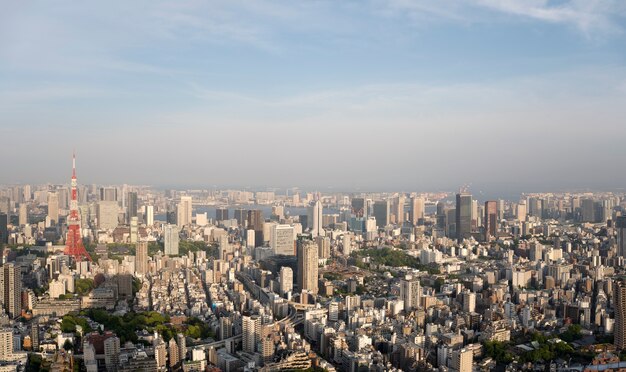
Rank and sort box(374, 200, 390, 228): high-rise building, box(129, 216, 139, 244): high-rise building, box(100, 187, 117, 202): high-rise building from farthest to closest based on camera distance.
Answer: box(374, 200, 390, 228): high-rise building < box(129, 216, 139, 244): high-rise building < box(100, 187, 117, 202): high-rise building

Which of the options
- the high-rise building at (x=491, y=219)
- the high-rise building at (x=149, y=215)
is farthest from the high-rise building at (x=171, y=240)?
the high-rise building at (x=491, y=219)

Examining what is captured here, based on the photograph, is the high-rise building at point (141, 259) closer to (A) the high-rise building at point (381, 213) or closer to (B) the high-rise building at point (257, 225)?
(B) the high-rise building at point (257, 225)

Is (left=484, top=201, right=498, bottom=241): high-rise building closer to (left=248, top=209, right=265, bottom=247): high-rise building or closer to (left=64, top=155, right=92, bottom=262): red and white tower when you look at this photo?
(left=248, top=209, right=265, bottom=247): high-rise building

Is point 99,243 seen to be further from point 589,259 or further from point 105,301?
point 589,259

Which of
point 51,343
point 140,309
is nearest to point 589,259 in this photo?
point 140,309

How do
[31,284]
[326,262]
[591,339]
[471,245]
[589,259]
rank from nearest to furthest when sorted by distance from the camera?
[591,339] → [31,284] → [589,259] → [326,262] → [471,245]

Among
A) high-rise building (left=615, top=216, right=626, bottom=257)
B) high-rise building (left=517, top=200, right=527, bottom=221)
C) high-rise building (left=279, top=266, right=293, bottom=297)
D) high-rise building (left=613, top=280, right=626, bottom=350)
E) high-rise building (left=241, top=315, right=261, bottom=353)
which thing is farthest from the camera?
high-rise building (left=517, top=200, right=527, bottom=221)

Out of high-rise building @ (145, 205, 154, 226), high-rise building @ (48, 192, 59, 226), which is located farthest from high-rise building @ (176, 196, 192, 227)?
high-rise building @ (48, 192, 59, 226)
